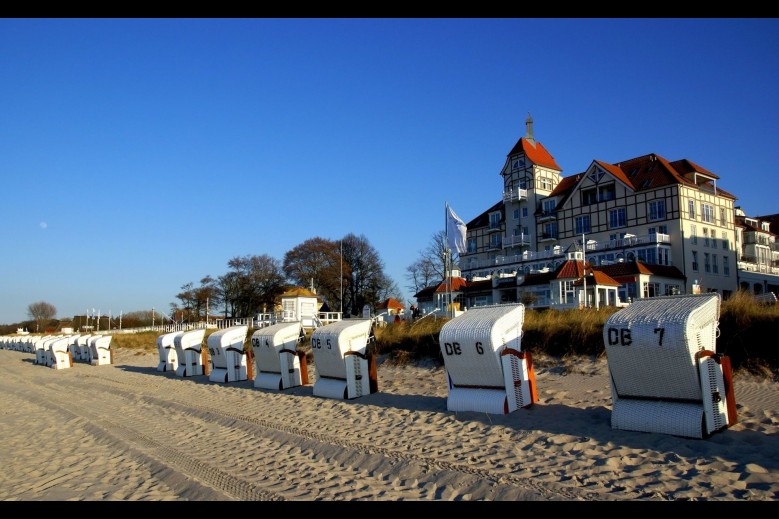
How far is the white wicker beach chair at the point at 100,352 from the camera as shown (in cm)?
3406

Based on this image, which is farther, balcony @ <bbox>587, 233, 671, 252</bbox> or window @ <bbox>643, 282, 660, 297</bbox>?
balcony @ <bbox>587, 233, 671, 252</bbox>

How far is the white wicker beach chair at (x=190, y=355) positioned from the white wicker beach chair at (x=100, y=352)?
12.8 meters

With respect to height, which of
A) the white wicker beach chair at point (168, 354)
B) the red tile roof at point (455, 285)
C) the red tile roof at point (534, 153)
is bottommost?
the white wicker beach chair at point (168, 354)

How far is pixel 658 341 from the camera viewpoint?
827cm

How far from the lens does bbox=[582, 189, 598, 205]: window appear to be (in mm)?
55250

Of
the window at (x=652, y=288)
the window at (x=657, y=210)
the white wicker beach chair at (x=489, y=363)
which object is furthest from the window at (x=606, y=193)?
the white wicker beach chair at (x=489, y=363)

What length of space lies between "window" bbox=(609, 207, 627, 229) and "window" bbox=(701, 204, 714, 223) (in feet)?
19.8

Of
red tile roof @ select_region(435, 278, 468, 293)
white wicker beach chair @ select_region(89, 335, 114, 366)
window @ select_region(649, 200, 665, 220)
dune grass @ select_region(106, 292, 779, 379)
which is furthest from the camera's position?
red tile roof @ select_region(435, 278, 468, 293)

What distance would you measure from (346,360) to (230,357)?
686 cm

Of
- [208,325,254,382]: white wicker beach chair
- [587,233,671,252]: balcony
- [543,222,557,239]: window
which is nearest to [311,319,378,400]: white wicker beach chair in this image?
[208,325,254,382]: white wicker beach chair

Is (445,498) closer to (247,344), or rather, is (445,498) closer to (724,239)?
(247,344)

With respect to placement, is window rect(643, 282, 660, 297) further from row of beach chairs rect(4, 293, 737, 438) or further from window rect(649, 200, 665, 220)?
row of beach chairs rect(4, 293, 737, 438)

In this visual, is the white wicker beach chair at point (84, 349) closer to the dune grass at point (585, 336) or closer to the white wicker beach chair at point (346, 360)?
the dune grass at point (585, 336)
